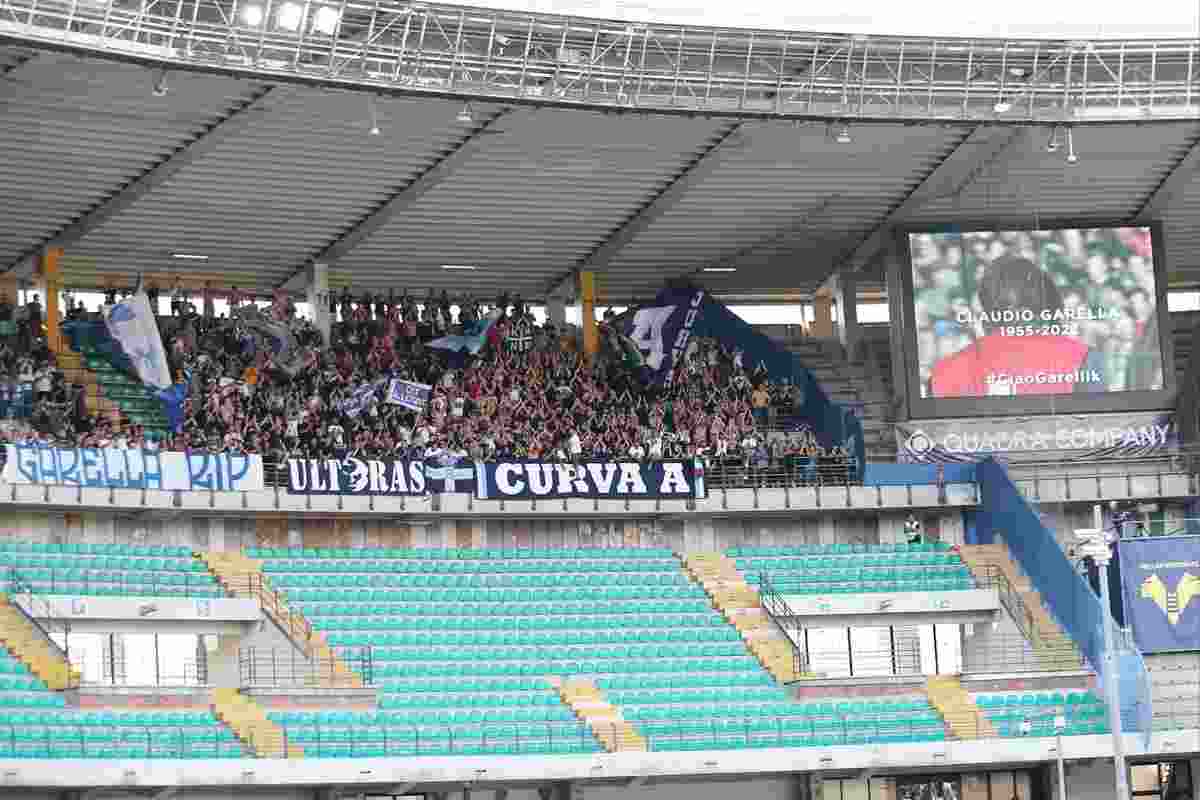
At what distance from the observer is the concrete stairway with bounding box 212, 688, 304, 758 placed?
37.5 metres

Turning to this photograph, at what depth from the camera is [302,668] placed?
40.7 meters

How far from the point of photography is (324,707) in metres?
39.4

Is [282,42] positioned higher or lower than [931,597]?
higher

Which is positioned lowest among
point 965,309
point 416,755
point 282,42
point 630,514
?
point 416,755

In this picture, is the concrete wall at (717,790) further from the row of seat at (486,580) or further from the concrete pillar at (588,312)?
the concrete pillar at (588,312)

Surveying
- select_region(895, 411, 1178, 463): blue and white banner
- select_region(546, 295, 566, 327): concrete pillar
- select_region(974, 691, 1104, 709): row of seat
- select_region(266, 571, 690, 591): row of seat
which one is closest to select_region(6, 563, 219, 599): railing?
select_region(266, 571, 690, 591): row of seat

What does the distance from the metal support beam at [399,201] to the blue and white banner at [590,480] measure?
5.53 metres

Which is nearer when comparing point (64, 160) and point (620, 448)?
point (64, 160)

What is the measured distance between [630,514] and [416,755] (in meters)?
10.5

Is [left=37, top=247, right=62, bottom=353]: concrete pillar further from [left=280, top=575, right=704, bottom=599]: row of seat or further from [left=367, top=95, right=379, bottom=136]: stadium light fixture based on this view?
[left=367, top=95, right=379, bottom=136]: stadium light fixture

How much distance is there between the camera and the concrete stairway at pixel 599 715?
40062 mm

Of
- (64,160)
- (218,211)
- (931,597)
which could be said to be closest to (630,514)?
(931,597)

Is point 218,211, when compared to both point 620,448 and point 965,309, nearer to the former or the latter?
point 620,448

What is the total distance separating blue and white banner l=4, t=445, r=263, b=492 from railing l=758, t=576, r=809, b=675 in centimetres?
976
